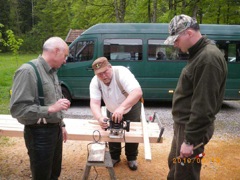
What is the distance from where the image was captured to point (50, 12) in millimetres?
41469

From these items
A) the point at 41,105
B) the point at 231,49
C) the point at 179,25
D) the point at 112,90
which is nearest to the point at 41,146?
the point at 41,105

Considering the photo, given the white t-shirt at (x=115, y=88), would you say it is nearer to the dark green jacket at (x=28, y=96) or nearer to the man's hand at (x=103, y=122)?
the man's hand at (x=103, y=122)

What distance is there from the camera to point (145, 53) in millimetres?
8281

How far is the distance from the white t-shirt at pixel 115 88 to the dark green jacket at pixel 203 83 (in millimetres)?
1237

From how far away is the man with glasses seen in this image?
2395 mm

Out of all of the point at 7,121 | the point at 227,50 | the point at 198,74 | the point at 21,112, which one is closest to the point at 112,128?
the point at 21,112

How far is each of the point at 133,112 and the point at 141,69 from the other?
4.45 metres

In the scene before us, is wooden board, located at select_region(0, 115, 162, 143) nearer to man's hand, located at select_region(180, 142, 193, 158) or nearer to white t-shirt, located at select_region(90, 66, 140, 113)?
white t-shirt, located at select_region(90, 66, 140, 113)

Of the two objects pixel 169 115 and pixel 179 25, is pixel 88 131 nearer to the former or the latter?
pixel 179 25

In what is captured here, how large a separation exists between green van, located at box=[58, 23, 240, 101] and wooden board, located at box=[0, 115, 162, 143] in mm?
4501

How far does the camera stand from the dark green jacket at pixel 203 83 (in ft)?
6.91

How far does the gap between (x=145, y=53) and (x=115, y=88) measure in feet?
16.2

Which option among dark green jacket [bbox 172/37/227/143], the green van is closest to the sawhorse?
dark green jacket [bbox 172/37/227/143]

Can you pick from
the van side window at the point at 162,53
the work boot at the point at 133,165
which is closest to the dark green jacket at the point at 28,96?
the work boot at the point at 133,165
